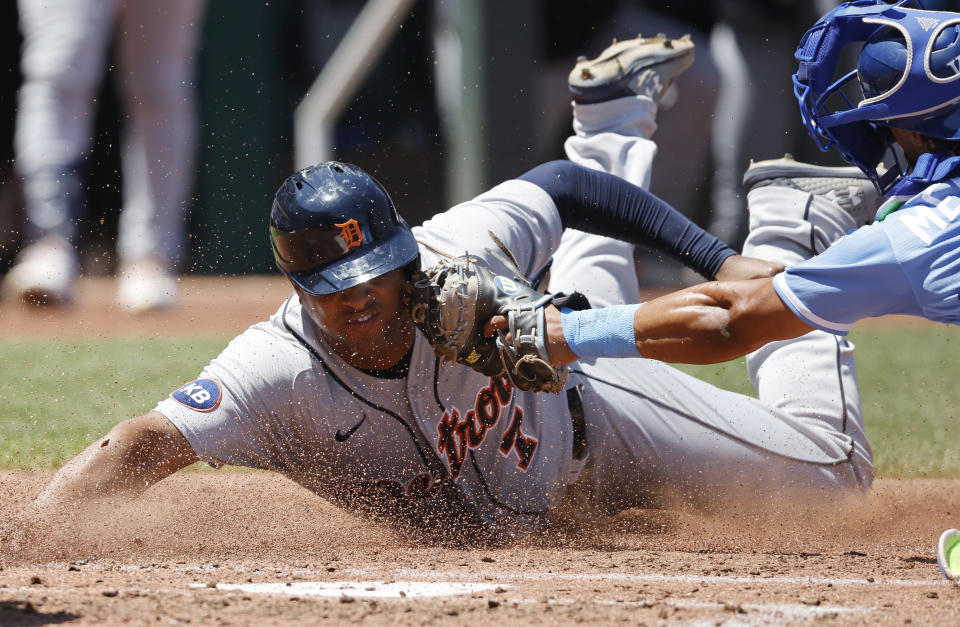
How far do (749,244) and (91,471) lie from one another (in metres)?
2.60

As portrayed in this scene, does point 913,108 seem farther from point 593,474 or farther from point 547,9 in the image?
point 547,9

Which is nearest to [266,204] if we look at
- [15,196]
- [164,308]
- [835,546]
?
[15,196]

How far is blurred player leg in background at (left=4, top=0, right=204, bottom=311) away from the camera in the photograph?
18.8ft

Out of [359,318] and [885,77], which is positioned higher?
[885,77]

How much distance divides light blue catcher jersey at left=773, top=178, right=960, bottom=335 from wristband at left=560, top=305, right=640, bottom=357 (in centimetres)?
36

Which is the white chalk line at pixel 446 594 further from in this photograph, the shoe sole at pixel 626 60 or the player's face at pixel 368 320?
the shoe sole at pixel 626 60

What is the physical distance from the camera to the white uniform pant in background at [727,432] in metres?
3.57

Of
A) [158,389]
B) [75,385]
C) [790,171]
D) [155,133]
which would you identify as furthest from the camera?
[155,133]

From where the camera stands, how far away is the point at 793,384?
3988 mm

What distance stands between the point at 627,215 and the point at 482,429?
0.95 m

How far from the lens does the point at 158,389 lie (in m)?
5.59

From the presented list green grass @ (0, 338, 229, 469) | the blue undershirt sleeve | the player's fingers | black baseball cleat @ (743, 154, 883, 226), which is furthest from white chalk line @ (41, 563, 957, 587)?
black baseball cleat @ (743, 154, 883, 226)

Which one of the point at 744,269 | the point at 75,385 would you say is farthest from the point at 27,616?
the point at 75,385

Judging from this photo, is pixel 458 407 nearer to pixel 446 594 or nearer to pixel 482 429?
pixel 482 429
